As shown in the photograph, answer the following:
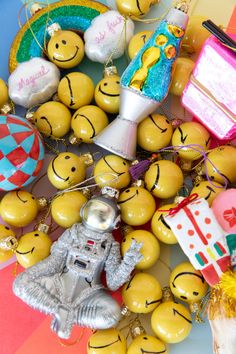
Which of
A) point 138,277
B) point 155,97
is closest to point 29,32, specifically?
point 155,97

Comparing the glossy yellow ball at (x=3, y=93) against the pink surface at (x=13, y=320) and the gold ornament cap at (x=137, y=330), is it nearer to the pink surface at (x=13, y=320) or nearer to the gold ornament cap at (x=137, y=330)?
the pink surface at (x=13, y=320)

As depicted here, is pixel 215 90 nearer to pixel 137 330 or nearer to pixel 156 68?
pixel 156 68

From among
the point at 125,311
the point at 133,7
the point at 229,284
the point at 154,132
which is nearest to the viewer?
the point at 229,284

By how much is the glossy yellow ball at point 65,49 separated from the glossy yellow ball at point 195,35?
25 cm

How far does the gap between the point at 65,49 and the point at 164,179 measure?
15.5 inches

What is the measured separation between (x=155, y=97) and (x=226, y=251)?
354mm

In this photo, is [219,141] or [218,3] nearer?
[219,141]

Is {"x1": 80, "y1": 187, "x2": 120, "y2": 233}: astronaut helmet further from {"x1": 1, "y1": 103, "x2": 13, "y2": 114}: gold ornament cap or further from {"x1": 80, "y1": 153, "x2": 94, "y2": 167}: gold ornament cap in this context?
{"x1": 1, "y1": 103, "x2": 13, "y2": 114}: gold ornament cap

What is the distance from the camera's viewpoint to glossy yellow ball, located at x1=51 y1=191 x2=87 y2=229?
39.5 inches

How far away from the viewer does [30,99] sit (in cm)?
112

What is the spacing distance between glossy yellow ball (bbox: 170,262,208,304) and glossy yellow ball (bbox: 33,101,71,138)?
41 centimetres

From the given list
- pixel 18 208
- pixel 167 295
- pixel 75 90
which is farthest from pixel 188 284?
pixel 75 90

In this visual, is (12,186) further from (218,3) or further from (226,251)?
(218,3)

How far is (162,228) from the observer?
98cm
